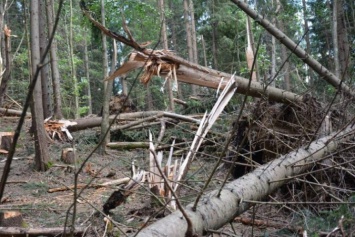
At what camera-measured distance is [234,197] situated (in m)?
2.96

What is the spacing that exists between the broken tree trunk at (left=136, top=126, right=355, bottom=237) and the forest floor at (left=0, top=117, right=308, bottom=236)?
148mm

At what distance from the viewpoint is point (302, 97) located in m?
6.04

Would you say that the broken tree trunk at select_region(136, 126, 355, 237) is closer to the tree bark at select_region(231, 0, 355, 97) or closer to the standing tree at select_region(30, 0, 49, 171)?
the tree bark at select_region(231, 0, 355, 97)

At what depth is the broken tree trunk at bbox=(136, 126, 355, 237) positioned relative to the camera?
2.15 meters

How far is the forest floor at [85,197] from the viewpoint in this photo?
13.0 feet

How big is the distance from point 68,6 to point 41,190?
16.5 metres

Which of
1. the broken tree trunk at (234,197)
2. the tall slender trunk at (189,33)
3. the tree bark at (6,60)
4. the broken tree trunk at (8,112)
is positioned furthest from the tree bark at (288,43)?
the tall slender trunk at (189,33)

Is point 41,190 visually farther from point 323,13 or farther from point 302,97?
point 323,13

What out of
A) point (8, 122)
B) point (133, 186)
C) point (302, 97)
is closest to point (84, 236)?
point (133, 186)

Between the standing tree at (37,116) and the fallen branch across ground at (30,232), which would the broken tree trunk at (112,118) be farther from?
the fallen branch across ground at (30,232)

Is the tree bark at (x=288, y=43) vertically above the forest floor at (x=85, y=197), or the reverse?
the tree bark at (x=288, y=43)

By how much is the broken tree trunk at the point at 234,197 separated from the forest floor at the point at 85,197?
5.8 inches

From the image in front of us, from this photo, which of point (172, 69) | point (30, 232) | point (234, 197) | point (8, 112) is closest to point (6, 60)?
point (8, 112)

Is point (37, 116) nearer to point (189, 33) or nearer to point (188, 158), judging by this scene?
point (188, 158)
